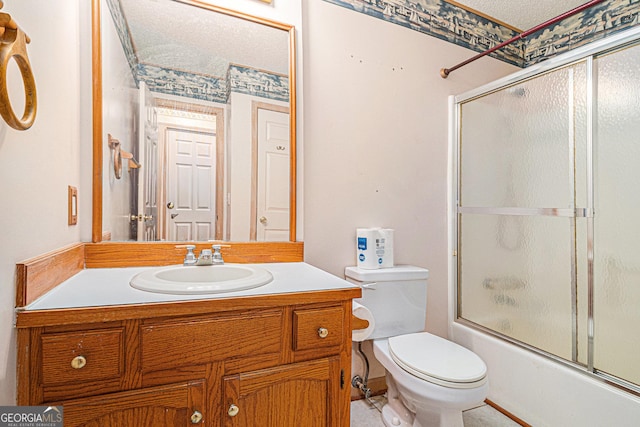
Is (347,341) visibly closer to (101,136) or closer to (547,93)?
(101,136)

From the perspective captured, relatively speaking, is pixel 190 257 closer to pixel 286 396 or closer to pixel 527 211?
pixel 286 396

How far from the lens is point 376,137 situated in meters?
1.78

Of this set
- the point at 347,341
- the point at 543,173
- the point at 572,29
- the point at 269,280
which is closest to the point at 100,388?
the point at 269,280

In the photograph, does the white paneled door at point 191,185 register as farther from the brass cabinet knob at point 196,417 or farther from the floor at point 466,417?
the floor at point 466,417

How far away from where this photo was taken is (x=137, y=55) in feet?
4.17

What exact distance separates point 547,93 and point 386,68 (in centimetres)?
87

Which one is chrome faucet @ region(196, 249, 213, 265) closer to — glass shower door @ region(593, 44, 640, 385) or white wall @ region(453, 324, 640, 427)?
white wall @ region(453, 324, 640, 427)

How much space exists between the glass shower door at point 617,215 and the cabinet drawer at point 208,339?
58.6 inches

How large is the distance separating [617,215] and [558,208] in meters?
0.22

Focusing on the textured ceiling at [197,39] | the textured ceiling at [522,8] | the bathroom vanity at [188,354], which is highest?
the textured ceiling at [522,8]

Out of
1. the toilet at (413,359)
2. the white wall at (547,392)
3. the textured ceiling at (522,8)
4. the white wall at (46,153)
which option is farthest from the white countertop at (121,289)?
the textured ceiling at (522,8)

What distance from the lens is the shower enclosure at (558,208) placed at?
1.34 meters

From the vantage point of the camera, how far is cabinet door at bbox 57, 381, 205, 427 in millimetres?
717

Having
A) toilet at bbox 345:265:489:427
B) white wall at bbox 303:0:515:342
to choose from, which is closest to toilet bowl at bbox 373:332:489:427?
toilet at bbox 345:265:489:427
